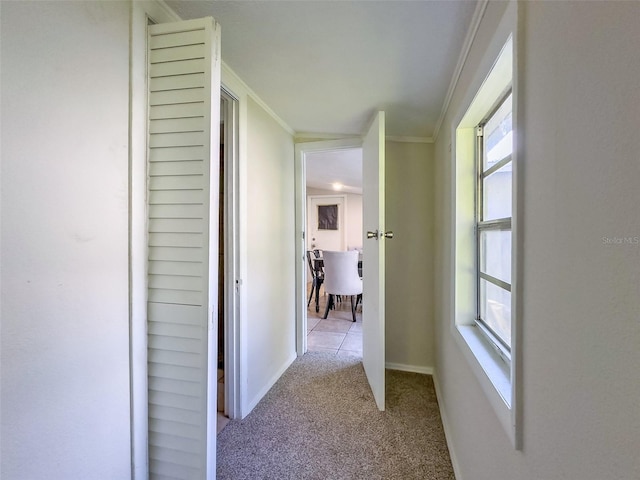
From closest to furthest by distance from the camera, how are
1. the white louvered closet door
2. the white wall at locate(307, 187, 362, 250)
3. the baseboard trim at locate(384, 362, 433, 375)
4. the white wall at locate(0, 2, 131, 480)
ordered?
the white wall at locate(0, 2, 131, 480), the white louvered closet door, the baseboard trim at locate(384, 362, 433, 375), the white wall at locate(307, 187, 362, 250)

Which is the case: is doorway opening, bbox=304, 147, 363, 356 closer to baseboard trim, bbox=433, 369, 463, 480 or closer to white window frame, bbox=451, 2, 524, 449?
baseboard trim, bbox=433, 369, 463, 480

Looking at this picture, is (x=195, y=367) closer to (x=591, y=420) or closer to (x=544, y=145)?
(x=591, y=420)

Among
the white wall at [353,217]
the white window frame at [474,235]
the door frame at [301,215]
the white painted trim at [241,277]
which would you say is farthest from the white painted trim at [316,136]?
the white wall at [353,217]

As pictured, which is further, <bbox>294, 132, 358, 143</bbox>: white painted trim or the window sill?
<bbox>294, 132, 358, 143</bbox>: white painted trim

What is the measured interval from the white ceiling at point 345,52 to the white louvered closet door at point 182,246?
0.31 meters

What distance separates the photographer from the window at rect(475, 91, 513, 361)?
1113 millimetres

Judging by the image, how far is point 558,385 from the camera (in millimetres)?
547

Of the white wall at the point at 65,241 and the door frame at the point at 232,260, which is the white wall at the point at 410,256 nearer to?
the door frame at the point at 232,260

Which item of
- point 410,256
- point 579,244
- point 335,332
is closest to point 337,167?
point 410,256

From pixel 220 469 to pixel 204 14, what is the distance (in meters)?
2.08

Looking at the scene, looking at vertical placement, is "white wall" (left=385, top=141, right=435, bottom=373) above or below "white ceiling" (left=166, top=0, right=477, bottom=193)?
below

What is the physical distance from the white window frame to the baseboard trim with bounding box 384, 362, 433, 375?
3.47 feet

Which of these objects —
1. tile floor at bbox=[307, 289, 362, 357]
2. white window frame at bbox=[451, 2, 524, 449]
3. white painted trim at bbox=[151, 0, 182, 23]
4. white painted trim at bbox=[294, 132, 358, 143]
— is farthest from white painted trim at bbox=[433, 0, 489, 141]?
tile floor at bbox=[307, 289, 362, 357]

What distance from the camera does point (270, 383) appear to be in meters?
2.12
